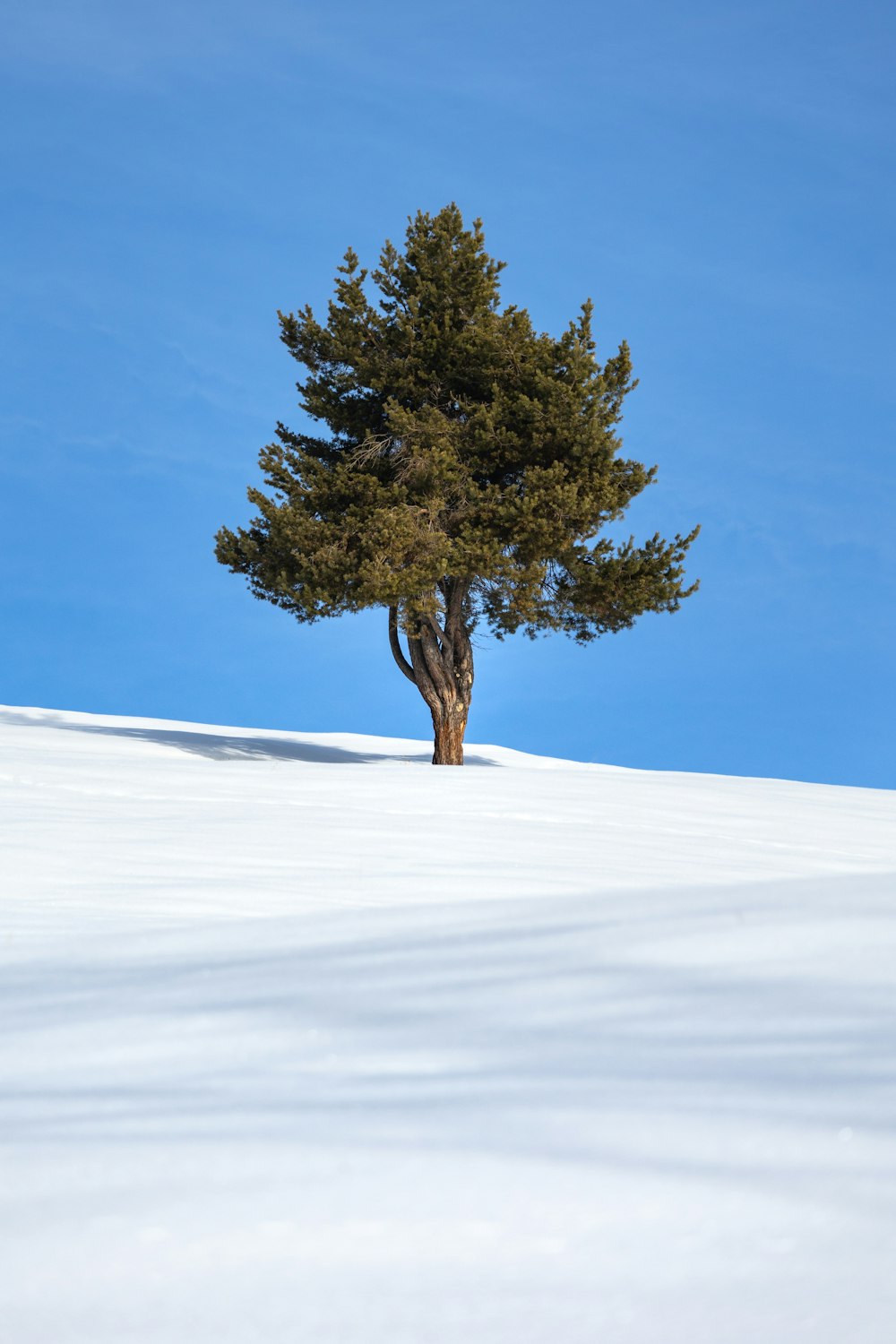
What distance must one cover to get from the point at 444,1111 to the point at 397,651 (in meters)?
15.5

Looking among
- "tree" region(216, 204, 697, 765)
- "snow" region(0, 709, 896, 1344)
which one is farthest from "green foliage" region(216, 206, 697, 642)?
"snow" region(0, 709, 896, 1344)

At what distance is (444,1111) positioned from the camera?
1.58 m

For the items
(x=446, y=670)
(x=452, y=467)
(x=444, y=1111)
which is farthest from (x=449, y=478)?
(x=444, y=1111)

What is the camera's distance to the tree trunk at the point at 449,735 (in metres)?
16.4

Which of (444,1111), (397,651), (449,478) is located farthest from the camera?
(397,651)

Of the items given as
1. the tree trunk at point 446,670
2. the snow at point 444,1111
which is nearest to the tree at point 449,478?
the tree trunk at point 446,670

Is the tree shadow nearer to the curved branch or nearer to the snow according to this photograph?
the curved branch

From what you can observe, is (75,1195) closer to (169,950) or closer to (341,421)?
(169,950)

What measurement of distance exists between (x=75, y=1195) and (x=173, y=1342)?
1.11 feet

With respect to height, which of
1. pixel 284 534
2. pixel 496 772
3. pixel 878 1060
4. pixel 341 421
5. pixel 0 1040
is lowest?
pixel 0 1040

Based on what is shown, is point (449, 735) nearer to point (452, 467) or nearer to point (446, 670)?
point (446, 670)

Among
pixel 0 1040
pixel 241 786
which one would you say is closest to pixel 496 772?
pixel 241 786

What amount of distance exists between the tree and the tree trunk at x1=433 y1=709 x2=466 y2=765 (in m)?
0.03

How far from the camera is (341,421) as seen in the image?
54.0ft
